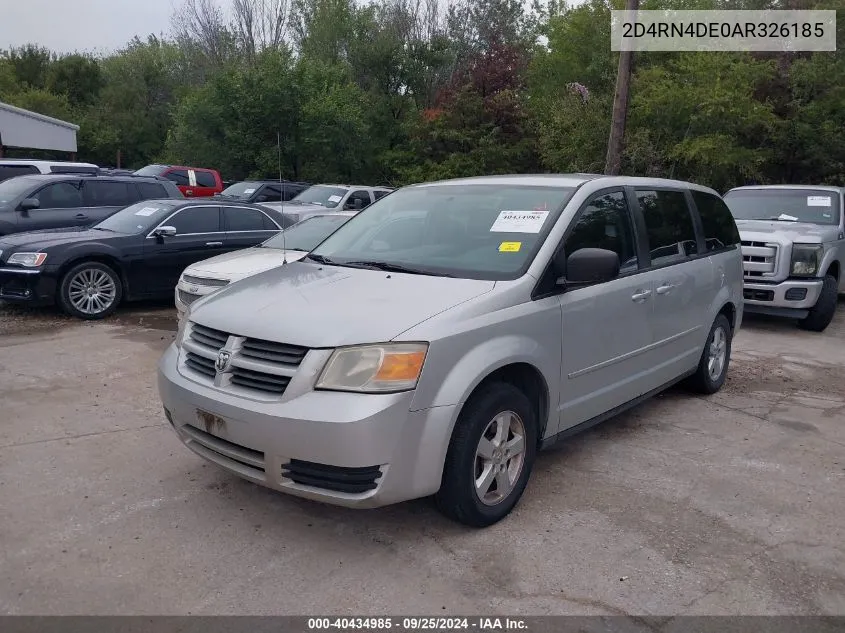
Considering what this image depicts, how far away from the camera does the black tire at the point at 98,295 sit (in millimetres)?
8602

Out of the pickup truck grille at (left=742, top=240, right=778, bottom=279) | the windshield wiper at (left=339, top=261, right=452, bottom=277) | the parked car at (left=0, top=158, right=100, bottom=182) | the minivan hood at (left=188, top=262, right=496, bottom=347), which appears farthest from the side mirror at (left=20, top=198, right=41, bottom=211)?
the pickup truck grille at (left=742, top=240, right=778, bottom=279)

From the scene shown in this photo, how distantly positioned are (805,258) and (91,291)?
8897mm

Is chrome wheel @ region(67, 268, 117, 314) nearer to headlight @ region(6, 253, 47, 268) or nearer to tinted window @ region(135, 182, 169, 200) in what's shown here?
headlight @ region(6, 253, 47, 268)

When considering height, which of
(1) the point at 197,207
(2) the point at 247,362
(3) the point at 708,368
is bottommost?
(3) the point at 708,368

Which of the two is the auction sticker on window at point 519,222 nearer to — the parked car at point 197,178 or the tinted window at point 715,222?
the tinted window at point 715,222

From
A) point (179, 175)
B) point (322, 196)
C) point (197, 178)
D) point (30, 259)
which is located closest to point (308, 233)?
point (30, 259)

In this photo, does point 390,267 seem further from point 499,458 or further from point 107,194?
point 107,194

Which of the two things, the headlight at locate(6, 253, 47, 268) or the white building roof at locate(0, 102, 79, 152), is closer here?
the headlight at locate(6, 253, 47, 268)

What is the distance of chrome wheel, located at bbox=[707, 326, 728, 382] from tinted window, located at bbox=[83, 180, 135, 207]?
9322 millimetres

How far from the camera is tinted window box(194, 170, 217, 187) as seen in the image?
20.5 metres

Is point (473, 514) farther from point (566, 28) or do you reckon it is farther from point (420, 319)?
point (566, 28)

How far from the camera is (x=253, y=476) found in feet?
11.3

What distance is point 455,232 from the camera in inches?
174

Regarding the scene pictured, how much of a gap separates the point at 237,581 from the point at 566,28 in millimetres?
25550
